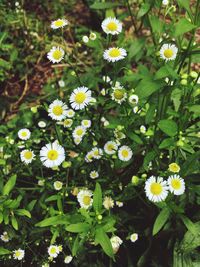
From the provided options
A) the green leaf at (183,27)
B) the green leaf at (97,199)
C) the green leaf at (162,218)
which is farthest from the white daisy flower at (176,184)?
the green leaf at (183,27)

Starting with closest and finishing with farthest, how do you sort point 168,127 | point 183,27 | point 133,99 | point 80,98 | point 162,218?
point 183,27
point 168,127
point 162,218
point 80,98
point 133,99

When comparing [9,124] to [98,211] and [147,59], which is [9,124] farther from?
[98,211]

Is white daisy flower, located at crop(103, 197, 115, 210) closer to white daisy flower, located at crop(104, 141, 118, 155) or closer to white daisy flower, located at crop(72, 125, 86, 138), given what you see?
white daisy flower, located at crop(104, 141, 118, 155)

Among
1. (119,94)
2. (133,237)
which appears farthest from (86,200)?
(119,94)

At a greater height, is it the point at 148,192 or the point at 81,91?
the point at 81,91

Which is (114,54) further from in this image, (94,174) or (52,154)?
(94,174)

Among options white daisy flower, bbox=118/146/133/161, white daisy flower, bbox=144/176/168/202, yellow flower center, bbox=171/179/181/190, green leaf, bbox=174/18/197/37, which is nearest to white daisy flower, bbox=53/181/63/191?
white daisy flower, bbox=118/146/133/161


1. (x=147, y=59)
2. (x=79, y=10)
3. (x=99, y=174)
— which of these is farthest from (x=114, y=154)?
(x=79, y=10)
